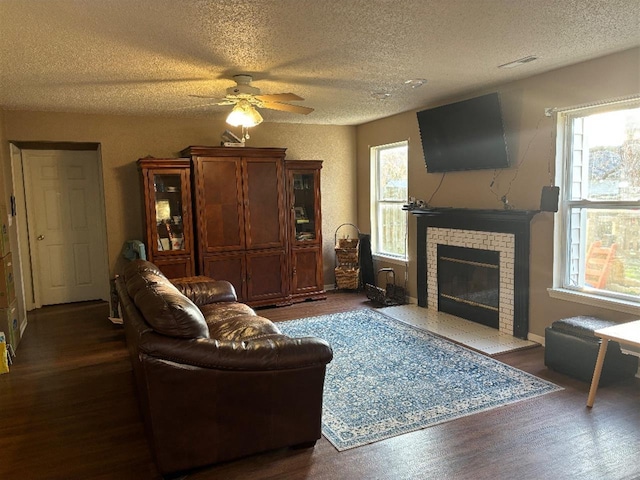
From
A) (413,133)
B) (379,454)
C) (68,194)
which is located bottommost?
(379,454)

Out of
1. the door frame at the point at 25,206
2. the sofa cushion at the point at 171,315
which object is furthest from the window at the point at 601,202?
the door frame at the point at 25,206

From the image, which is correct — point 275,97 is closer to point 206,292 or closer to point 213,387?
point 206,292

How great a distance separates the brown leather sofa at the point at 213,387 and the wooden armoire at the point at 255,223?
114 inches

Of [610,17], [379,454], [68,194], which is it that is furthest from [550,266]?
[68,194]

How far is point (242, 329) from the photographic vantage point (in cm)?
321

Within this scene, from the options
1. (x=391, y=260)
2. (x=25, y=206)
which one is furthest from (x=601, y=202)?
(x=25, y=206)

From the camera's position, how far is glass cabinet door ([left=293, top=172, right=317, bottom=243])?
619cm

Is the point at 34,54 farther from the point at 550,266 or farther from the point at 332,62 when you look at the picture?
the point at 550,266

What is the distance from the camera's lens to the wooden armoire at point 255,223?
5496 millimetres

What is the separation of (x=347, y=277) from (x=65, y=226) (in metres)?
3.89

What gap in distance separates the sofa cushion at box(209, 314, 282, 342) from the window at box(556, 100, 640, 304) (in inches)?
102

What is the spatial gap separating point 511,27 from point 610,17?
0.54 meters

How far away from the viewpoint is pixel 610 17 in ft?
8.92

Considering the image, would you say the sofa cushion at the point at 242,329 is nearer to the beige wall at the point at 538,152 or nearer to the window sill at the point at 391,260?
the beige wall at the point at 538,152
